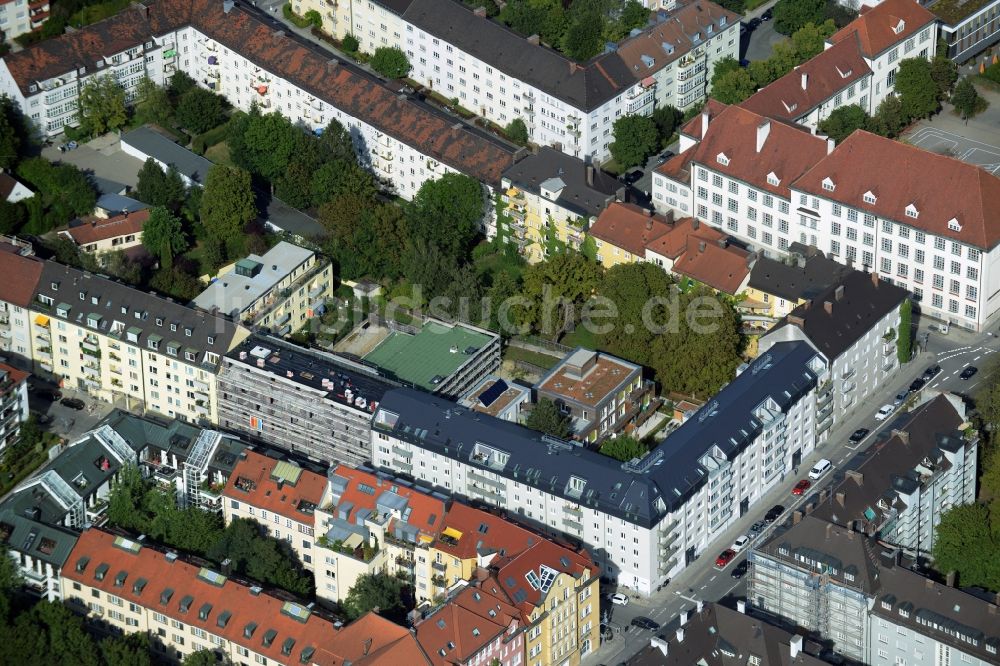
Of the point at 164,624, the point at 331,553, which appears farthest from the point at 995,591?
→ the point at 164,624

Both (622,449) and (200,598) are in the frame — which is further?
(622,449)

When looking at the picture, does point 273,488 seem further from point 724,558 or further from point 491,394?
point 724,558

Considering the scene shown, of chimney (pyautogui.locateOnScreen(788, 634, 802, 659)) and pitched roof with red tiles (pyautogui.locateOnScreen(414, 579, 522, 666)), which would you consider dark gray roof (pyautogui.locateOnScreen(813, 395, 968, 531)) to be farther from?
pitched roof with red tiles (pyautogui.locateOnScreen(414, 579, 522, 666))

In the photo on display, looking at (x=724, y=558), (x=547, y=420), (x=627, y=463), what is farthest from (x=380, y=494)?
(x=724, y=558)

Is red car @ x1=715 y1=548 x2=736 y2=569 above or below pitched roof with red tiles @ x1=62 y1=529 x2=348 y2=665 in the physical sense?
above

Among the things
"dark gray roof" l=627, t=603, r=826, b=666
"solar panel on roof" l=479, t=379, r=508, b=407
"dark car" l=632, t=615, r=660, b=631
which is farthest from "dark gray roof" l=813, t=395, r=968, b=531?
"solar panel on roof" l=479, t=379, r=508, b=407

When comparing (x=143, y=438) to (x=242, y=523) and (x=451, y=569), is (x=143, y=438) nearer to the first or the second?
(x=242, y=523)
